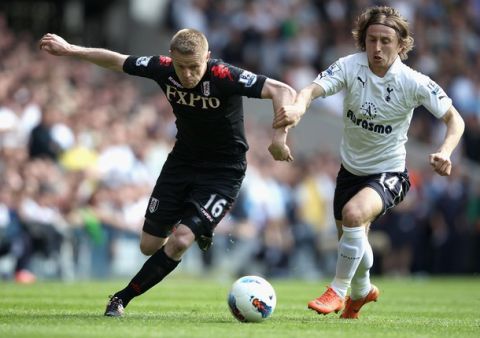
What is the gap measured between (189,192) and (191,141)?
464 mm

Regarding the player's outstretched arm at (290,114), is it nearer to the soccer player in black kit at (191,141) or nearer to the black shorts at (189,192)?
the soccer player in black kit at (191,141)

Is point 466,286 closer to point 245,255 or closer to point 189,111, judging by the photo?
point 245,255

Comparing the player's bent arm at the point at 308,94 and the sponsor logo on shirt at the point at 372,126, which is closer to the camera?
the player's bent arm at the point at 308,94

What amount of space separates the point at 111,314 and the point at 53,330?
1.34 m

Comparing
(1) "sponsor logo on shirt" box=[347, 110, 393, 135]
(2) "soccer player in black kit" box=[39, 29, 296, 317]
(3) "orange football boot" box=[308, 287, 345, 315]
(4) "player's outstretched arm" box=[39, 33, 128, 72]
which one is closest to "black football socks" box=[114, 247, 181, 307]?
(2) "soccer player in black kit" box=[39, 29, 296, 317]

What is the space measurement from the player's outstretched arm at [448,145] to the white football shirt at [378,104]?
0.32ft

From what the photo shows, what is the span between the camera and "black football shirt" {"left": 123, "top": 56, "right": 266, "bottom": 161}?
932 centimetres

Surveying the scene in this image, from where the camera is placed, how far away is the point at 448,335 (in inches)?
342

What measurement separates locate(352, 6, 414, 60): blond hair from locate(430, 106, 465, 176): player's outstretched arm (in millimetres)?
756

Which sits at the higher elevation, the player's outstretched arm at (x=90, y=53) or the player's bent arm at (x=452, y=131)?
the player's outstretched arm at (x=90, y=53)

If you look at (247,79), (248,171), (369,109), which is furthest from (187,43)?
(248,171)

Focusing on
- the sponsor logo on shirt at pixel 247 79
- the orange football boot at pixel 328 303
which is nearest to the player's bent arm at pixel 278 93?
the sponsor logo on shirt at pixel 247 79

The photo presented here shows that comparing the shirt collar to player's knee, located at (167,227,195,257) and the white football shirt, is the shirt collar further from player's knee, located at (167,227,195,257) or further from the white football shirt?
player's knee, located at (167,227,195,257)

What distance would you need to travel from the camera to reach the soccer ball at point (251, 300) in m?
9.07
